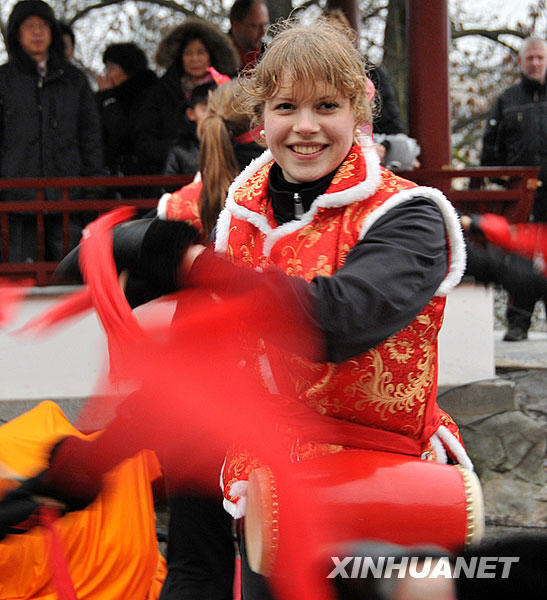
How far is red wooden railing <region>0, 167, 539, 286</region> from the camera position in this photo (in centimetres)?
459

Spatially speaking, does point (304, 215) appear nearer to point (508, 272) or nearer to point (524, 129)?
point (508, 272)

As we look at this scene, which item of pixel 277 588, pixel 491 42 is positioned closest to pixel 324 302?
pixel 277 588

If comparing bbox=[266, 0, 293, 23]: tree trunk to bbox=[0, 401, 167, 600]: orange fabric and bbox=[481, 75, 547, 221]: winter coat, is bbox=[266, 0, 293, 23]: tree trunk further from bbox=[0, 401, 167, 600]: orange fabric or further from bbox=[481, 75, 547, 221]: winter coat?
bbox=[0, 401, 167, 600]: orange fabric

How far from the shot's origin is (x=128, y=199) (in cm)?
486

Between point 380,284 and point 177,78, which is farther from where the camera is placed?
point 177,78

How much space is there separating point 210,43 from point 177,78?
272mm

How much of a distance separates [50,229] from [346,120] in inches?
132

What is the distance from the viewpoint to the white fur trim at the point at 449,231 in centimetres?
159

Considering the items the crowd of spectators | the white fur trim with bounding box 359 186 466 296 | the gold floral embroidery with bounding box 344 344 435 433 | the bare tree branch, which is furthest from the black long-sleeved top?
the bare tree branch

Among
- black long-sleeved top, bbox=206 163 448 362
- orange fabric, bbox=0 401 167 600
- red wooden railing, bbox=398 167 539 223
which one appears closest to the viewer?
black long-sleeved top, bbox=206 163 448 362

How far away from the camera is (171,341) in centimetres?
147

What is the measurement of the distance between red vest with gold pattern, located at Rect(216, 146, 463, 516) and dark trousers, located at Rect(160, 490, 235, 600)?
43.0 inches

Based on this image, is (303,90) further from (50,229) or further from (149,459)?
(50,229)

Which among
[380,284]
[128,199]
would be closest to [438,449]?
[380,284]
